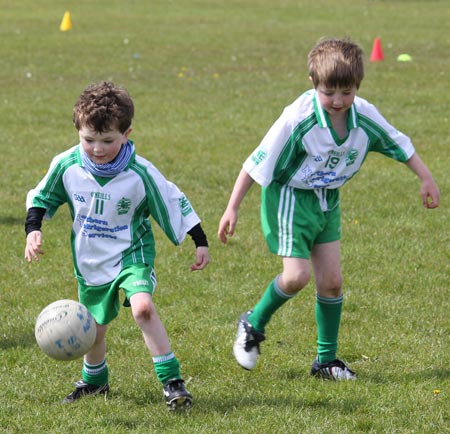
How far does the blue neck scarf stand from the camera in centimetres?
477

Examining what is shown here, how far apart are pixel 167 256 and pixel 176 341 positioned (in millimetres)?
1907

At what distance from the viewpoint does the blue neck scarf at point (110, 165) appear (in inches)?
188

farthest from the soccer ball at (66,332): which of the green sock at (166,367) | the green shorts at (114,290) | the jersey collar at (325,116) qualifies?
the jersey collar at (325,116)

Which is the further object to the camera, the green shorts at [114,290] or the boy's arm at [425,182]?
the boy's arm at [425,182]

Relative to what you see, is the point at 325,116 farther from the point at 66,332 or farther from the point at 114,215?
the point at 66,332

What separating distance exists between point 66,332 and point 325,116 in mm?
1742

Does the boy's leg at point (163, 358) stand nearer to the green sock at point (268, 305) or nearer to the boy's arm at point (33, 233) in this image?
the boy's arm at point (33, 233)

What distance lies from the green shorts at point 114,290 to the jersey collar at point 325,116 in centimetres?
118

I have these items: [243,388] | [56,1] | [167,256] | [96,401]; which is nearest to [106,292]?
[96,401]

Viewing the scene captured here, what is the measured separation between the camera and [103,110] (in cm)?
465

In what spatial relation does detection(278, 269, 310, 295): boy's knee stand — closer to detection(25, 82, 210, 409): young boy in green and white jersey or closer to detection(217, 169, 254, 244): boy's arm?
detection(217, 169, 254, 244): boy's arm

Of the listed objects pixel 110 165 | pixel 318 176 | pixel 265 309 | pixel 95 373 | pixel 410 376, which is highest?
pixel 110 165

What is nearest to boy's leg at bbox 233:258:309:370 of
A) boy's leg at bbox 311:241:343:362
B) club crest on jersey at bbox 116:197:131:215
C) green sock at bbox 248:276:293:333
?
green sock at bbox 248:276:293:333

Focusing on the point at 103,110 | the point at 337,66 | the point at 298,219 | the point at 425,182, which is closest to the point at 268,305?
the point at 298,219
